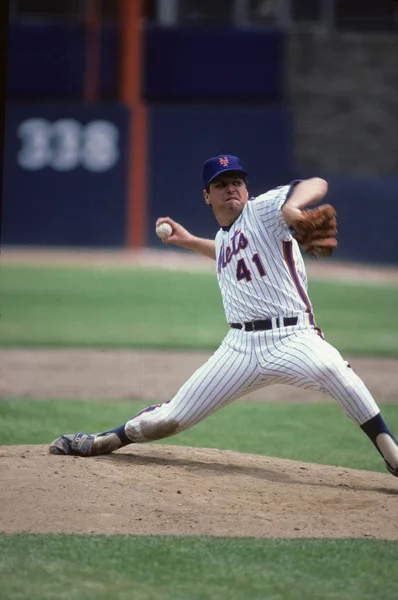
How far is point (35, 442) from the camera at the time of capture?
6859 millimetres

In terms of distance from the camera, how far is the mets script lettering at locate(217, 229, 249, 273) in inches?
215

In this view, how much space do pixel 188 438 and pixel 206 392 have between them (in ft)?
6.64

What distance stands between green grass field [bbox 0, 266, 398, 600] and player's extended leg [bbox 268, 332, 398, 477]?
90 cm

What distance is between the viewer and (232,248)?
5.54 meters

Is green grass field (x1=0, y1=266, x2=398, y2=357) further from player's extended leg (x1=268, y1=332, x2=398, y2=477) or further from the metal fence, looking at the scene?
the metal fence

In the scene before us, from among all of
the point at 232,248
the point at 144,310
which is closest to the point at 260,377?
the point at 232,248

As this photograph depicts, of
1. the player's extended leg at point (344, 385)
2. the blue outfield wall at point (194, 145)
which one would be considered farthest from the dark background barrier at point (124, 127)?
the player's extended leg at point (344, 385)

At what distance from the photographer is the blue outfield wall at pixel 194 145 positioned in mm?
24047

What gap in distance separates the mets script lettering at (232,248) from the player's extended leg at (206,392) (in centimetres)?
39

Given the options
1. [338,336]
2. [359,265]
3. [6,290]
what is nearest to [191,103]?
[359,265]

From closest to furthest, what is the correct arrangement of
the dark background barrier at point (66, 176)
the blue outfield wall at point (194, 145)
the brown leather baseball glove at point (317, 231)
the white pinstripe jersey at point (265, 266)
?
the brown leather baseball glove at point (317, 231) → the white pinstripe jersey at point (265, 266) → the blue outfield wall at point (194, 145) → the dark background barrier at point (66, 176)

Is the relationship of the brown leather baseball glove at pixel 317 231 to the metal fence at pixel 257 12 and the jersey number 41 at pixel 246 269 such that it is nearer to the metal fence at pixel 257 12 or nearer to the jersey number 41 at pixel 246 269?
the jersey number 41 at pixel 246 269

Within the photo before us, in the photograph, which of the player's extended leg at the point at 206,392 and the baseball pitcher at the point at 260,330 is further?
the player's extended leg at the point at 206,392

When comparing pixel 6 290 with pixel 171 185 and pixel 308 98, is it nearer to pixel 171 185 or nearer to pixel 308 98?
pixel 171 185
